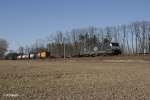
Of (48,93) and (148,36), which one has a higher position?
(148,36)

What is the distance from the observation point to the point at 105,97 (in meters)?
15.4

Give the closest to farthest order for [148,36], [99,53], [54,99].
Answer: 1. [54,99]
2. [99,53]
3. [148,36]

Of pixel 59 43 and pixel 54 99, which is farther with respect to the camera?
pixel 59 43

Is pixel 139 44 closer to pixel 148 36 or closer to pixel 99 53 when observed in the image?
pixel 148 36

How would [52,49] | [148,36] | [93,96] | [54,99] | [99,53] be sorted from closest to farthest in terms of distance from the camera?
[54,99]
[93,96]
[99,53]
[148,36]
[52,49]

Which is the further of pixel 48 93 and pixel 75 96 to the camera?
pixel 48 93

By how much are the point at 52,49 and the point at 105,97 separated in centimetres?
11994

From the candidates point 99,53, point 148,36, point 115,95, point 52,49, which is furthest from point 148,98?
point 52,49

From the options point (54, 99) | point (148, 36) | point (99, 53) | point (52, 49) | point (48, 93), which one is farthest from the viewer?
point (52, 49)

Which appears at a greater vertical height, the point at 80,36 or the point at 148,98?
the point at 80,36

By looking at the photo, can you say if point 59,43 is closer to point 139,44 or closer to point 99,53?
point 139,44

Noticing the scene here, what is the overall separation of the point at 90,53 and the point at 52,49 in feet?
172

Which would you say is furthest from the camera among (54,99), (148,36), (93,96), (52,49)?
(52,49)

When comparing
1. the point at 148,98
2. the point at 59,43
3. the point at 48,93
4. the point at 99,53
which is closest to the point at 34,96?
the point at 48,93
